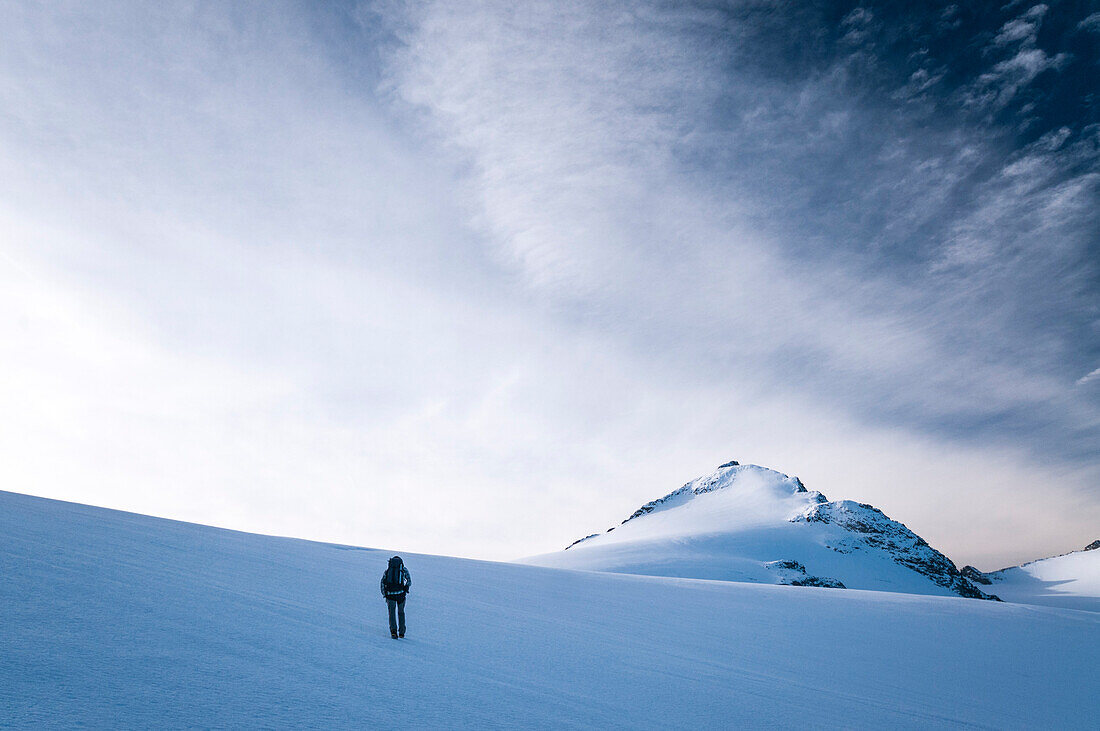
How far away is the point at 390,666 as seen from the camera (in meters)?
7.81

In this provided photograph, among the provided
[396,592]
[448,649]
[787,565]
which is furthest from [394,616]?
[787,565]

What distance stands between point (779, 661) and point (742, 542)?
73.6m

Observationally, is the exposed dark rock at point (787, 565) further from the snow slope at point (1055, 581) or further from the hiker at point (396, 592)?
the hiker at point (396, 592)

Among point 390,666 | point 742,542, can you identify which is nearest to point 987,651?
point 390,666

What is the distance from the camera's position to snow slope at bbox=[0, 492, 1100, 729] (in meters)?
5.70

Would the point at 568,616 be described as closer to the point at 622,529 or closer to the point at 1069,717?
the point at 1069,717

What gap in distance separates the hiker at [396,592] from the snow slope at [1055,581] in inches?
4550

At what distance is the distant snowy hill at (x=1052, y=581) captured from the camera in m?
93.7

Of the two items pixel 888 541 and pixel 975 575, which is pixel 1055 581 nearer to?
pixel 975 575

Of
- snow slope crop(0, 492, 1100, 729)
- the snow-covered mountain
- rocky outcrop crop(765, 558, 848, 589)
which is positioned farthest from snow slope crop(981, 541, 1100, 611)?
snow slope crop(0, 492, 1100, 729)

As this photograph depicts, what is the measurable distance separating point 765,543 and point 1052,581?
91.7 meters

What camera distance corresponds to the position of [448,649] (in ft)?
32.0

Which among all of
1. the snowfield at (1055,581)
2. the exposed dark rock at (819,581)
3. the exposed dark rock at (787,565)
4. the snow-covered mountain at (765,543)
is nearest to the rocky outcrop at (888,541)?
the snow-covered mountain at (765,543)

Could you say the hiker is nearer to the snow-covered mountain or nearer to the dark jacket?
the dark jacket
